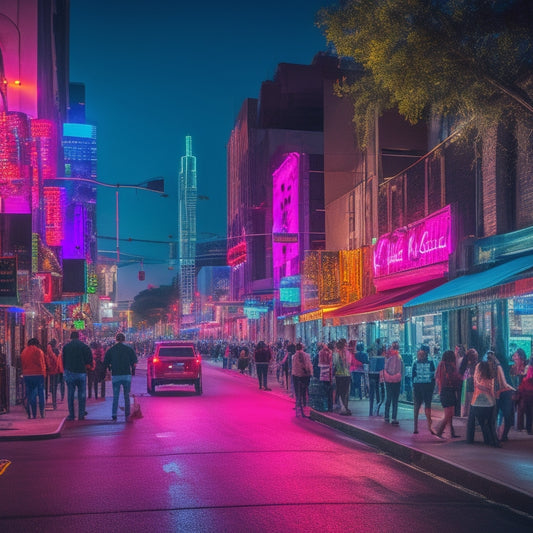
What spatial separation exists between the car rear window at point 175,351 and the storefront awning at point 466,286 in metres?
10.2

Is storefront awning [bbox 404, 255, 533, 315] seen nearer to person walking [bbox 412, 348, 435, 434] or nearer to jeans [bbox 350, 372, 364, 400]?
person walking [bbox 412, 348, 435, 434]

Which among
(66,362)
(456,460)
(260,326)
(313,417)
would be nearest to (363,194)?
(313,417)

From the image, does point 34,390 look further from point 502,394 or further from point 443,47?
point 443,47

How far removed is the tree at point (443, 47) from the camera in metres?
12.4

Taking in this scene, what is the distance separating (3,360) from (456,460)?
39.9 ft

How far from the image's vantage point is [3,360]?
19.1 meters

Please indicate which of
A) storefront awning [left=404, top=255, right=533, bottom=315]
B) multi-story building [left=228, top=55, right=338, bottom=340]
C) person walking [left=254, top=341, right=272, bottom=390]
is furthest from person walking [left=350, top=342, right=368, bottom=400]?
multi-story building [left=228, top=55, right=338, bottom=340]

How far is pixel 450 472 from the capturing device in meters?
→ 10.6

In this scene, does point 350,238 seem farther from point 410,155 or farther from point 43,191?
point 43,191

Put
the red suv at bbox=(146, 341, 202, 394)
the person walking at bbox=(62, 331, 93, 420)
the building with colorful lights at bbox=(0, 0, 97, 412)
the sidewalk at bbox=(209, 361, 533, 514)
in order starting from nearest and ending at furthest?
1. the sidewalk at bbox=(209, 361, 533, 514)
2. the person walking at bbox=(62, 331, 93, 420)
3. the building with colorful lights at bbox=(0, 0, 97, 412)
4. the red suv at bbox=(146, 341, 202, 394)

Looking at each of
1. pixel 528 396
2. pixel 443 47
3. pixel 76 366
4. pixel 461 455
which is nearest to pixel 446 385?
pixel 528 396

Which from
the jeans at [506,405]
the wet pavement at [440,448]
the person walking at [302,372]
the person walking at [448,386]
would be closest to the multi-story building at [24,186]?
the wet pavement at [440,448]

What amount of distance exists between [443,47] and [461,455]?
20.9ft

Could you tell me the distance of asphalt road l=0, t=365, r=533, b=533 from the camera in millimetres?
7594
